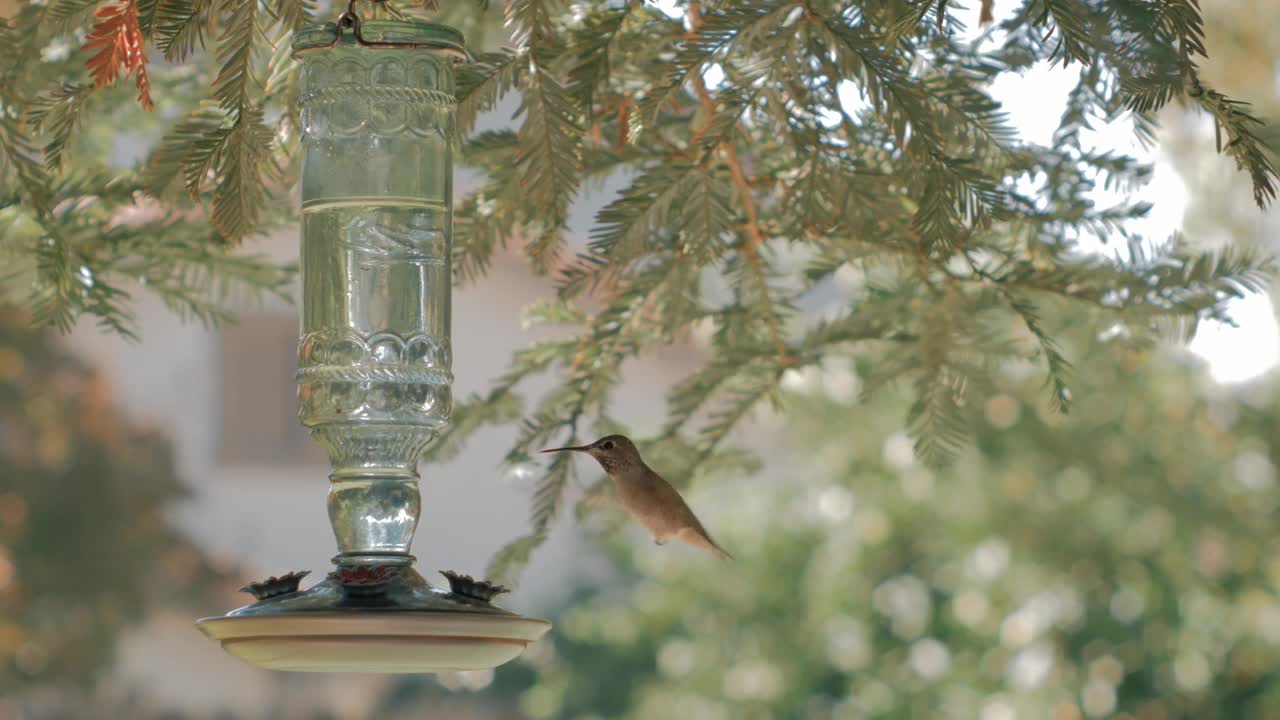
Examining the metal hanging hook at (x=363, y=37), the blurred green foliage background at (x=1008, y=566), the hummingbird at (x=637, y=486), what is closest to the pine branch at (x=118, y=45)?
the metal hanging hook at (x=363, y=37)

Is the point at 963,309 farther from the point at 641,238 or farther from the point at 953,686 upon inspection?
the point at 953,686

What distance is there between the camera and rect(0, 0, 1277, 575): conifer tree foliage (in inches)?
60.5

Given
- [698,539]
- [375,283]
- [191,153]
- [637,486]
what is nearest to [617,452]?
[637,486]

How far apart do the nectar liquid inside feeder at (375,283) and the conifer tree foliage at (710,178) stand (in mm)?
81

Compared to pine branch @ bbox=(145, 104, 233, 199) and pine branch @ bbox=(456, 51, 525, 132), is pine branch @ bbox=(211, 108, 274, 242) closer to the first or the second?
pine branch @ bbox=(145, 104, 233, 199)

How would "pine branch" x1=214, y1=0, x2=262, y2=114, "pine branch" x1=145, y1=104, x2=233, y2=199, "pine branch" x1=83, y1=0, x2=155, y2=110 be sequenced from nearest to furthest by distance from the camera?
"pine branch" x1=83, y1=0, x2=155, y2=110, "pine branch" x1=214, y1=0, x2=262, y2=114, "pine branch" x1=145, y1=104, x2=233, y2=199

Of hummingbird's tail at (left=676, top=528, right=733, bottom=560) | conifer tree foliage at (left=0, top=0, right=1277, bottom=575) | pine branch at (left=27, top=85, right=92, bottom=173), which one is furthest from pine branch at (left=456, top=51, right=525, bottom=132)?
hummingbird's tail at (left=676, top=528, right=733, bottom=560)

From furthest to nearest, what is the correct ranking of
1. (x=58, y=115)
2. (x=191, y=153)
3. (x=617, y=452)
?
(x=617, y=452)
(x=58, y=115)
(x=191, y=153)

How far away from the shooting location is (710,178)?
5.67 ft

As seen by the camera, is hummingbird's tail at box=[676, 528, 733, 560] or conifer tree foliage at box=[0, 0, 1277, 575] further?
hummingbird's tail at box=[676, 528, 733, 560]

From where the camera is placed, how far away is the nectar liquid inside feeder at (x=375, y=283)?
64.1 inches

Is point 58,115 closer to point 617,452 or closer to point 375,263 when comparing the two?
point 375,263

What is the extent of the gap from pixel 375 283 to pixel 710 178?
0.41 metres

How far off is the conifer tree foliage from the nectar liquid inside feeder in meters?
0.08
